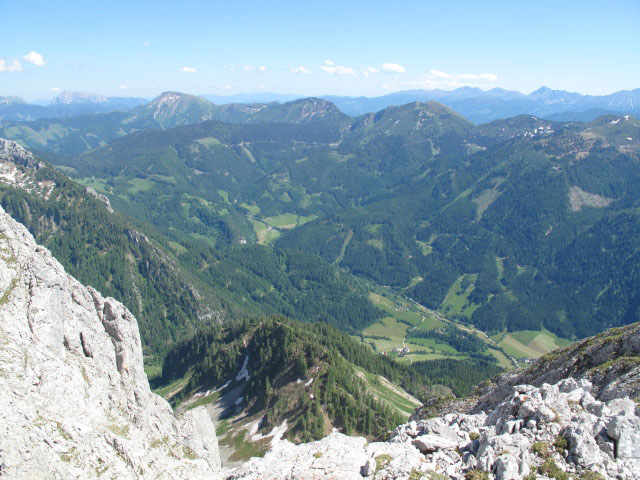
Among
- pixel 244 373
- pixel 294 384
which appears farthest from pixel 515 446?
pixel 244 373

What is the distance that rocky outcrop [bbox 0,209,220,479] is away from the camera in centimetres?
3700

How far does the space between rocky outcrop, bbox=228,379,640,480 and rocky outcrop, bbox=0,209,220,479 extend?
17.3m

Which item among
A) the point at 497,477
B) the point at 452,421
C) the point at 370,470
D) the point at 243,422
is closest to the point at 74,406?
the point at 370,470

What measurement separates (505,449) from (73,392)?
44.9 metres

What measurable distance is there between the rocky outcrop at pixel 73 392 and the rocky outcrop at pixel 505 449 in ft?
56.7

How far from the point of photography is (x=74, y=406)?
45219 millimetres

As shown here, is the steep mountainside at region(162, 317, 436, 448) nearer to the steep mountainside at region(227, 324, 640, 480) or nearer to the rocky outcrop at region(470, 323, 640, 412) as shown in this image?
the rocky outcrop at region(470, 323, 640, 412)

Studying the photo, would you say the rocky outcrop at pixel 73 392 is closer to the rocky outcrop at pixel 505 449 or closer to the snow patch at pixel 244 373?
the rocky outcrop at pixel 505 449

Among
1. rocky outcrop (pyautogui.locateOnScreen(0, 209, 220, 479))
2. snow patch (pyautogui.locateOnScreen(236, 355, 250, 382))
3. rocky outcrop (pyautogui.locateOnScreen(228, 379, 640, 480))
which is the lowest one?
snow patch (pyautogui.locateOnScreen(236, 355, 250, 382))

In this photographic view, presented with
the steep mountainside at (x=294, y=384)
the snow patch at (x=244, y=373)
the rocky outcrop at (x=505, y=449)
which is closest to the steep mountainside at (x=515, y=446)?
the rocky outcrop at (x=505, y=449)

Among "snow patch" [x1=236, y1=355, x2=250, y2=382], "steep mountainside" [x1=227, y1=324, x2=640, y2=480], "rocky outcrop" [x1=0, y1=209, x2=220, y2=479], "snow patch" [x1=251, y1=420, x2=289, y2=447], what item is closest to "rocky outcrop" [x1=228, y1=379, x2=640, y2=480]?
"steep mountainside" [x1=227, y1=324, x2=640, y2=480]

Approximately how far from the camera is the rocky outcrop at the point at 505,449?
76.9ft

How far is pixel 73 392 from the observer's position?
151ft

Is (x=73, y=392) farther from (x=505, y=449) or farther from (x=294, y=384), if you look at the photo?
(x=294, y=384)
